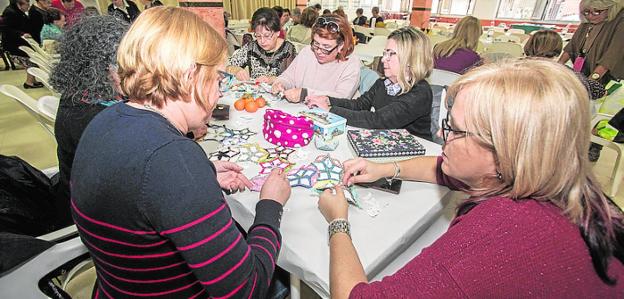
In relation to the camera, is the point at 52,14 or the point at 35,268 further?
the point at 52,14

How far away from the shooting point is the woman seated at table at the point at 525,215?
2.02 ft

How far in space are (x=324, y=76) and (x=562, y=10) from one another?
12.0 m

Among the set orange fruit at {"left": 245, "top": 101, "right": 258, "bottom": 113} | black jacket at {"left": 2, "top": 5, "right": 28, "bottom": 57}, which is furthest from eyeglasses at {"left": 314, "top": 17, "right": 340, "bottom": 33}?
black jacket at {"left": 2, "top": 5, "right": 28, "bottom": 57}

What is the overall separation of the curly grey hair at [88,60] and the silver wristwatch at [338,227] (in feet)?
3.24

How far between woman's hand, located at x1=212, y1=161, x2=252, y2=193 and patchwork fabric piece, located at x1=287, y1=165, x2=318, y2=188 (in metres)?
0.17

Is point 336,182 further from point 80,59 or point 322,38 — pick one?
point 322,38

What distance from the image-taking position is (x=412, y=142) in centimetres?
152

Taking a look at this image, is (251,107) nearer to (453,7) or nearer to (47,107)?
(47,107)

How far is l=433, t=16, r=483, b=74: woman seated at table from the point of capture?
344cm

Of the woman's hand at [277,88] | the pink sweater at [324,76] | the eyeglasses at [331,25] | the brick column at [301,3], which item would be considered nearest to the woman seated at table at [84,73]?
the woman's hand at [277,88]

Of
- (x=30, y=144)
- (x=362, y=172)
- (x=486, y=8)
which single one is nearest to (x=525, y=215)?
(x=362, y=172)

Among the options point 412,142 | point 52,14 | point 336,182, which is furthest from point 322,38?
point 52,14

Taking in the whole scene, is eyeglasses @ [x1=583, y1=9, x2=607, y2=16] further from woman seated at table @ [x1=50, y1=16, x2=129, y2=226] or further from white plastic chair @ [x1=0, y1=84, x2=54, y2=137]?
white plastic chair @ [x1=0, y1=84, x2=54, y2=137]

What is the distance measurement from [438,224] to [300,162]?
73cm
